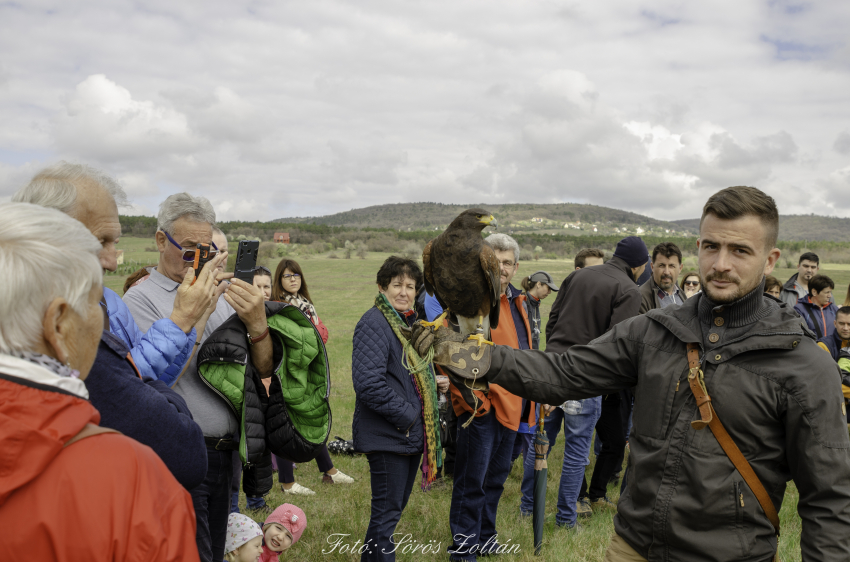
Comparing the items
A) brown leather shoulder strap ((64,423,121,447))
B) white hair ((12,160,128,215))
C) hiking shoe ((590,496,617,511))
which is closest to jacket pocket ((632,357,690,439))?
brown leather shoulder strap ((64,423,121,447))

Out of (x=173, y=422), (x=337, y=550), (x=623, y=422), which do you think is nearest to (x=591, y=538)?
(x=623, y=422)

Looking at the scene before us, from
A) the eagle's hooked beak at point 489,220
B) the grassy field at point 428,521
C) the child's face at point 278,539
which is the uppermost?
the eagle's hooked beak at point 489,220

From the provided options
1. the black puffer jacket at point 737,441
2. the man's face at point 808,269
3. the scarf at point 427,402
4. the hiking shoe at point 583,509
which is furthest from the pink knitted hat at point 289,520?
the man's face at point 808,269

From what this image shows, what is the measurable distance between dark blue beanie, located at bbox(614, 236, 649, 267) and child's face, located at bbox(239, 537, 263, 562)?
4171 mm

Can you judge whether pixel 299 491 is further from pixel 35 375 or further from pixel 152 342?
pixel 35 375

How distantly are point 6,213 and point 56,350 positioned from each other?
Result: 0.34m

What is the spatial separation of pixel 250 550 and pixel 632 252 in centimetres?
437

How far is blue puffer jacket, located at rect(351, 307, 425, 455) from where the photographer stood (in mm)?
3791

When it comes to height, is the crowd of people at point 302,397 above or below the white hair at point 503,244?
below

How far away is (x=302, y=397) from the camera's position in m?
3.06

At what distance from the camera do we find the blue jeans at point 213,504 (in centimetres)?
275

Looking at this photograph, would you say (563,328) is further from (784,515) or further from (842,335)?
(842,335)

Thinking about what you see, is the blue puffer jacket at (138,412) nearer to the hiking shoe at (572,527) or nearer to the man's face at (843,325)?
the hiking shoe at (572,527)

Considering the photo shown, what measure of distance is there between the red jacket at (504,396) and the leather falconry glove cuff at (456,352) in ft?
4.81
